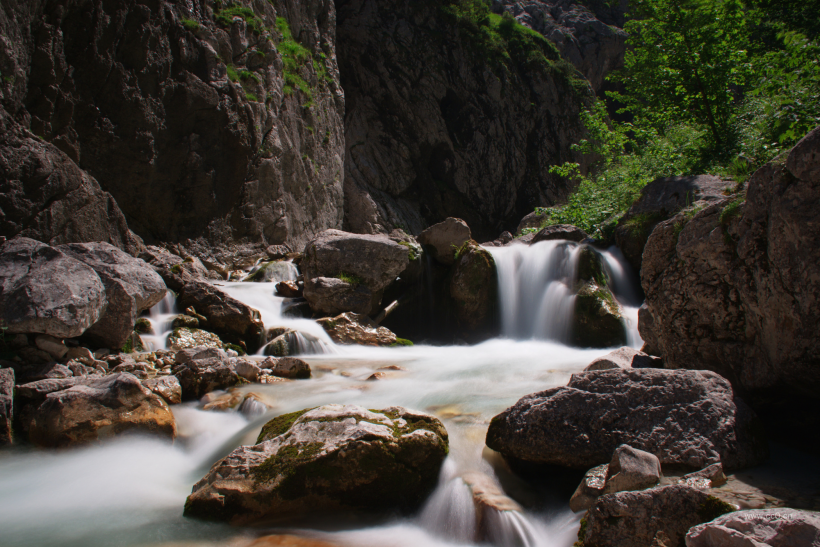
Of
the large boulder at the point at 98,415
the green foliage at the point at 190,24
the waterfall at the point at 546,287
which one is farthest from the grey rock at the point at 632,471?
the green foliage at the point at 190,24

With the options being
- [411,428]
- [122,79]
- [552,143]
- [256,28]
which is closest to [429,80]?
[552,143]

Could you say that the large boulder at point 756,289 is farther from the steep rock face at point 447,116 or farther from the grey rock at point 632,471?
the steep rock face at point 447,116

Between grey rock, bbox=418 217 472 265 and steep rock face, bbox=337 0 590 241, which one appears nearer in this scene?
grey rock, bbox=418 217 472 265

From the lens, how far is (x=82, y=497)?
10.8 ft

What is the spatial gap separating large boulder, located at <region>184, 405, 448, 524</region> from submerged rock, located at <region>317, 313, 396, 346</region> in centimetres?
609

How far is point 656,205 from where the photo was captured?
9430 millimetres

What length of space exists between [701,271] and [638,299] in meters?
6.28

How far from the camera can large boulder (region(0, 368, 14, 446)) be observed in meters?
3.97

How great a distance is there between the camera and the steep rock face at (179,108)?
35.2ft

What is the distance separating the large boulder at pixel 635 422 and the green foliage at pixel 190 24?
15882 mm

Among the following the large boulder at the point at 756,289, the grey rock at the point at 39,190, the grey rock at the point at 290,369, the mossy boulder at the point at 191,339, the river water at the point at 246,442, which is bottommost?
the river water at the point at 246,442

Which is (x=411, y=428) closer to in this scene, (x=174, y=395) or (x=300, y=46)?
(x=174, y=395)

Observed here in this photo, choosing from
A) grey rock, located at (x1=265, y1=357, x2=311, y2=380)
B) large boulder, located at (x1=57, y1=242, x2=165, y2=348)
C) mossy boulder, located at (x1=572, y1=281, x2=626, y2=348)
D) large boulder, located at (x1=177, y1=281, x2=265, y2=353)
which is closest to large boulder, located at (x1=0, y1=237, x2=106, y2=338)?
large boulder, located at (x1=57, y1=242, x2=165, y2=348)

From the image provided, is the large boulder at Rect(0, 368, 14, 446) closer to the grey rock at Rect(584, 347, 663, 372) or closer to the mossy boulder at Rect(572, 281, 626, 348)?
the grey rock at Rect(584, 347, 663, 372)
